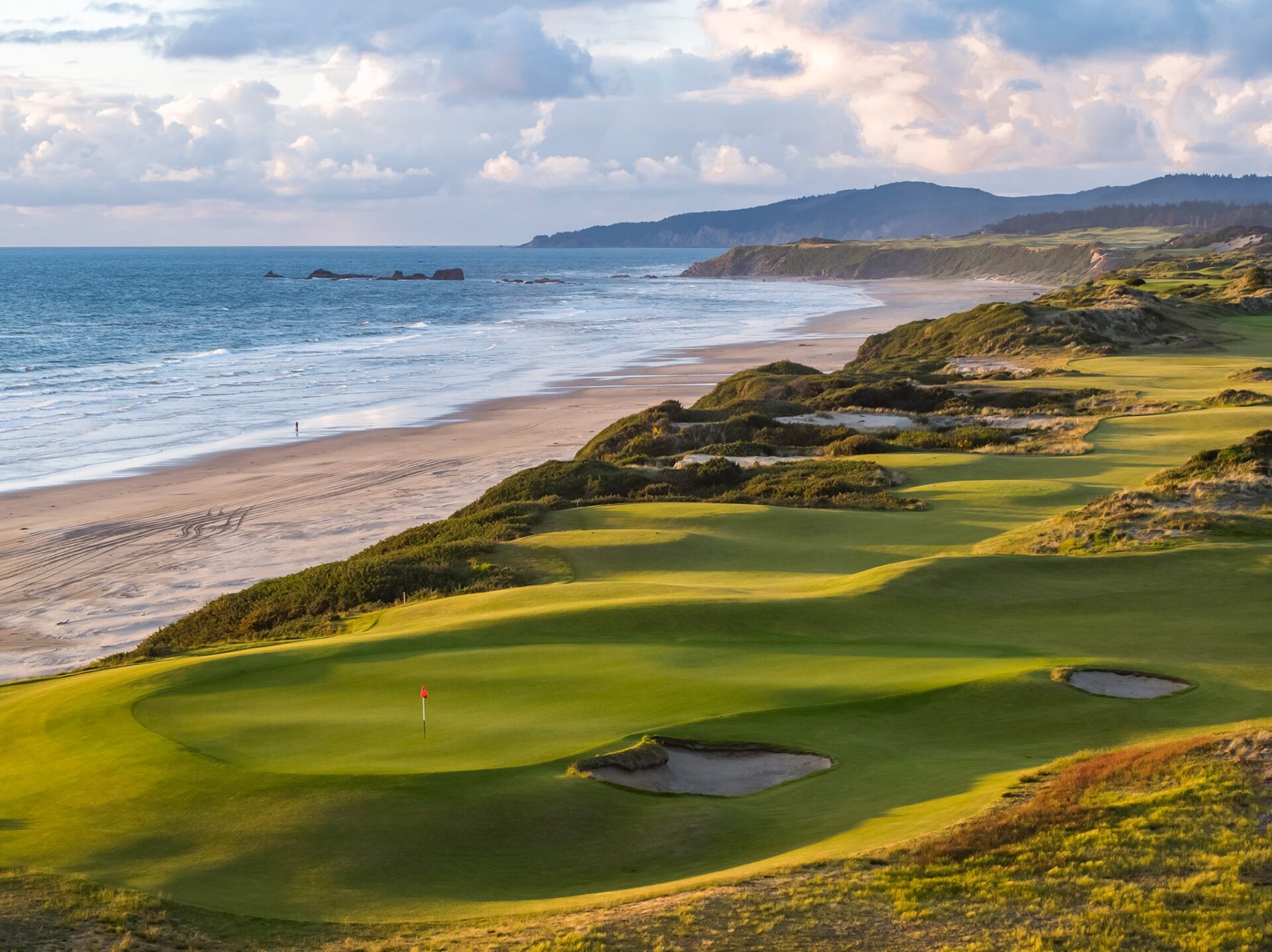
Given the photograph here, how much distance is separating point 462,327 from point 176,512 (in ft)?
254

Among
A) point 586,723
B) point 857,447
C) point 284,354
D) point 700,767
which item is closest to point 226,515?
point 857,447

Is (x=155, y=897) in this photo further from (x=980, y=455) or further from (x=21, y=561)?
(x=980, y=455)

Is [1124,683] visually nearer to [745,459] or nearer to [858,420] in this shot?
[745,459]

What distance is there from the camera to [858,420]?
43594 millimetres

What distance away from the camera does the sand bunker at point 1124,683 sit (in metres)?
13.9

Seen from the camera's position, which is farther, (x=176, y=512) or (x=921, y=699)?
(x=176, y=512)

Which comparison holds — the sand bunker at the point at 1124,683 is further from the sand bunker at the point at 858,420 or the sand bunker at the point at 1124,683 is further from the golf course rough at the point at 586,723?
the sand bunker at the point at 858,420

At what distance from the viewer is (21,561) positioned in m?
30.2

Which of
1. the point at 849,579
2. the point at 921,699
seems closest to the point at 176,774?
the point at 921,699

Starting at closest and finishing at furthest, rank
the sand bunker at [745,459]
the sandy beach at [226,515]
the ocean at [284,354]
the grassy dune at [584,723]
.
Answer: the grassy dune at [584,723], the sandy beach at [226,515], the sand bunker at [745,459], the ocean at [284,354]

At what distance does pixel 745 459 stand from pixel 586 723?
2474 cm

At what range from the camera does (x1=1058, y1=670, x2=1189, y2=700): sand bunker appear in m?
13.9

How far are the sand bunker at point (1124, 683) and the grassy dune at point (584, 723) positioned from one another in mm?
302

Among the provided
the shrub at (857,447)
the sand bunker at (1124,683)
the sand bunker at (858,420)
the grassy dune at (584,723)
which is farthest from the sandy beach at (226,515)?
the sand bunker at (1124,683)
